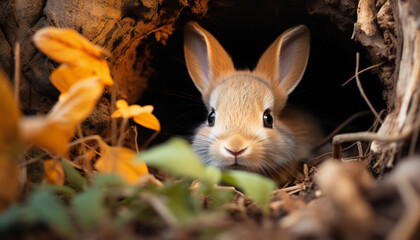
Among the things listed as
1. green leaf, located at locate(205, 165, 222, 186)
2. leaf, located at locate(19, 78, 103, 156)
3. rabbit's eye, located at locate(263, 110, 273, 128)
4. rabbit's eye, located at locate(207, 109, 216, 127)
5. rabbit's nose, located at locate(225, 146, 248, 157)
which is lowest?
green leaf, located at locate(205, 165, 222, 186)

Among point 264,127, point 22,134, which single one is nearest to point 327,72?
point 264,127

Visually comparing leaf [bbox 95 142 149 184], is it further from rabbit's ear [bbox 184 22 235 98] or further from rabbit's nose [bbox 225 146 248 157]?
rabbit's ear [bbox 184 22 235 98]

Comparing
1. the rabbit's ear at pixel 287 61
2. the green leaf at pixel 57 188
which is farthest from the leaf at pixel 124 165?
the rabbit's ear at pixel 287 61

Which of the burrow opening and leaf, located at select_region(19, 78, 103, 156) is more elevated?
the burrow opening

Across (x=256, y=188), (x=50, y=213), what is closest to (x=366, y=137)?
(x=256, y=188)

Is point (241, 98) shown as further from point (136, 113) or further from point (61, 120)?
point (61, 120)

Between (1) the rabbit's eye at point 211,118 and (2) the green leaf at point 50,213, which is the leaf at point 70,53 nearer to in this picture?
(2) the green leaf at point 50,213

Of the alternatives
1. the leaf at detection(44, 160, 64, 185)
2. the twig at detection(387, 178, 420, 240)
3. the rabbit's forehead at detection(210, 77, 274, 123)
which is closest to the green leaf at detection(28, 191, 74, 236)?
the leaf at detection(44, 160, 64, 185)
